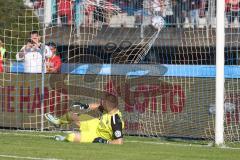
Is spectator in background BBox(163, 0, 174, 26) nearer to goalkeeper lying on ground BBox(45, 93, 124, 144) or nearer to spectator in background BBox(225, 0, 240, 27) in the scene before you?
spectator in background BBox(225, 0, 240, 27)

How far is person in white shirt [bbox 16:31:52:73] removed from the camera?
19.2 metres

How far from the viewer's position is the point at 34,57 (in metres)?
19.4

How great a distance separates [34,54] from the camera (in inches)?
764

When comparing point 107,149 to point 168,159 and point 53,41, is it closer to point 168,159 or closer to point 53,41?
point 168,159

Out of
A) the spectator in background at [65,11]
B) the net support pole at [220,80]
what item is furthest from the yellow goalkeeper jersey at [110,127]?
the spectator in background at [65,11]

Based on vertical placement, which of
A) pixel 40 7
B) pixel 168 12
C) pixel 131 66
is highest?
pixel 40 7

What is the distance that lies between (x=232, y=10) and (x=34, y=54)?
4.76 meters

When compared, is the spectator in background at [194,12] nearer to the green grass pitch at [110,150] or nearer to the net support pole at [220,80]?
the net support pole at [220,80]

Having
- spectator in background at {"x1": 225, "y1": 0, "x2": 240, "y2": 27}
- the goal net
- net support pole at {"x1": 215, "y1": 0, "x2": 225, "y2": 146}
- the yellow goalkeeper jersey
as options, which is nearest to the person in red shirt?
the goal net

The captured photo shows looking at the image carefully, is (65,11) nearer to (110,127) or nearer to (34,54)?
(34,54)

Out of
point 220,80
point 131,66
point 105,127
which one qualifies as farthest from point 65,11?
point 220,80

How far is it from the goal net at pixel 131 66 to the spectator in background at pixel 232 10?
9cm

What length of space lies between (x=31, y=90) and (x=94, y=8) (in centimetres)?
240

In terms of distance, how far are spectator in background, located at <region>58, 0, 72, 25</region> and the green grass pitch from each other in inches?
174
